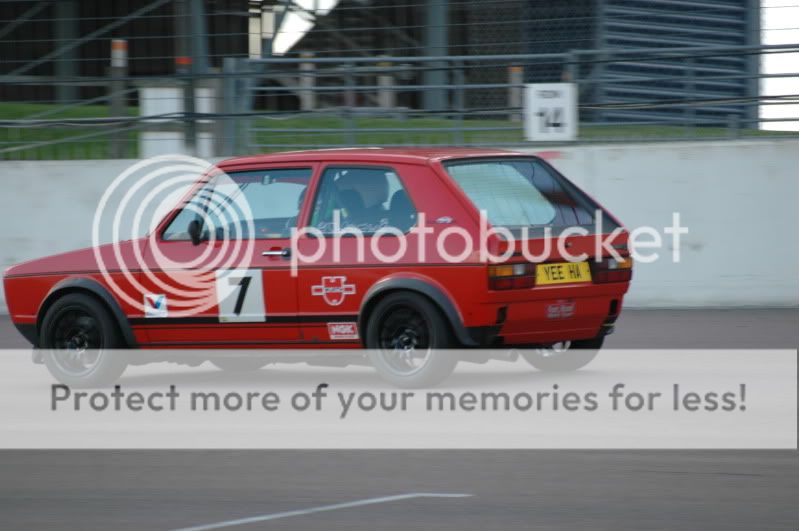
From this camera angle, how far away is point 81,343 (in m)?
10.1

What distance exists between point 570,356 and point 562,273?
1030mm

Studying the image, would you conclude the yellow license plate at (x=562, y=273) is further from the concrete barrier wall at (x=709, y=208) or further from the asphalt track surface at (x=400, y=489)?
the concrete barrier wall at (x=709, y=208)

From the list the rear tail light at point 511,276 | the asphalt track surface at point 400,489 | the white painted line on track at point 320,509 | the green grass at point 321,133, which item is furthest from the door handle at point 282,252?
the green grass at point 321,133

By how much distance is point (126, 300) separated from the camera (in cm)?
996

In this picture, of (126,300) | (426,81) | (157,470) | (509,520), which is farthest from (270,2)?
(509,520)

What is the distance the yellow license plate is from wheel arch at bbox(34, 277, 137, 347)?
2.89 meters

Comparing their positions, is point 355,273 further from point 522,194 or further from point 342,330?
point 522,194

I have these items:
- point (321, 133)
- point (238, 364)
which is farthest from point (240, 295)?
point (321, 133)

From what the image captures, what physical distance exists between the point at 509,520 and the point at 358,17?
11208 mm

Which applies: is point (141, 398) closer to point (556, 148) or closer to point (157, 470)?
point (157, 470)

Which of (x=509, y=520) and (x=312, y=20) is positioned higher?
(x=312, y=20)

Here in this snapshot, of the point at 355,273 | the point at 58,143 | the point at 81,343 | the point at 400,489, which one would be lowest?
the point at 400,489

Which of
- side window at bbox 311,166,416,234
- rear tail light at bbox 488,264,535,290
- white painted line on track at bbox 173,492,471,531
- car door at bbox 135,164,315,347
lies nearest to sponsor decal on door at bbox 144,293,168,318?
car door at bbox 135,164,315,347

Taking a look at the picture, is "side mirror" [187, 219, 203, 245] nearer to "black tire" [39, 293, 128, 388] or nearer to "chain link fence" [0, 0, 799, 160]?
"black tire" [39, 293, 128, 388]
